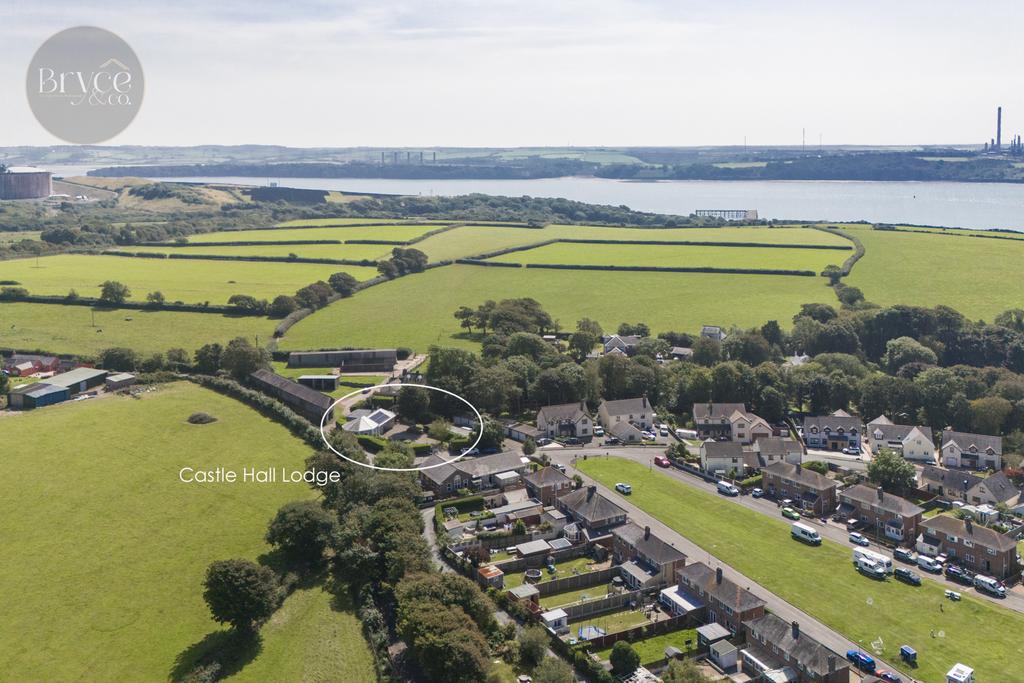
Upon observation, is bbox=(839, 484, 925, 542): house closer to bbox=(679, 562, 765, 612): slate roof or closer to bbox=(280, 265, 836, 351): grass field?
bbox=(679, 562, 765, 612): slate roof

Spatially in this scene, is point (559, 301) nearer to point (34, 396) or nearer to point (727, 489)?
point (727, 489)

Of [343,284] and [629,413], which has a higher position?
[343,284]

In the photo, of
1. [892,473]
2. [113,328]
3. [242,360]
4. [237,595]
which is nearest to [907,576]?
[892,473]

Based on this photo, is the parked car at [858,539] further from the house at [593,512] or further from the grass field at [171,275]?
the grass field at [171,275]

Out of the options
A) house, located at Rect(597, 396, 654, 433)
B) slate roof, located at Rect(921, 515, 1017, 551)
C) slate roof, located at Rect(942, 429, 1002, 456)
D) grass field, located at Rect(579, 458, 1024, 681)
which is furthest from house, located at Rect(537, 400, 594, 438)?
slate roof, located at Rect(942, 429, 1002, 456)

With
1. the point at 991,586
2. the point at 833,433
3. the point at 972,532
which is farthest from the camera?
the point at 833,433

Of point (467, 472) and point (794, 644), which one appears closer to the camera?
point (794, 644)
